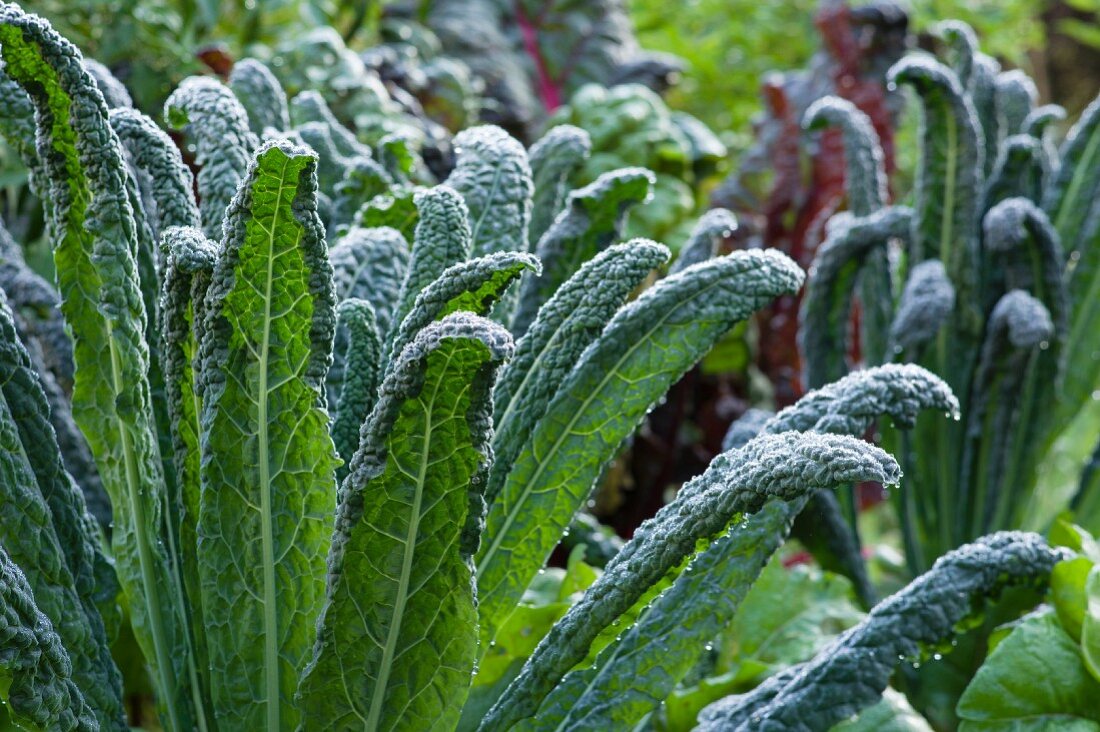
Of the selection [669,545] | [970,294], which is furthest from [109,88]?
[970,294]

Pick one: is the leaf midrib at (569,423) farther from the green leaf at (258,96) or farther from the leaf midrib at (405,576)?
the green leaf at (258,96)

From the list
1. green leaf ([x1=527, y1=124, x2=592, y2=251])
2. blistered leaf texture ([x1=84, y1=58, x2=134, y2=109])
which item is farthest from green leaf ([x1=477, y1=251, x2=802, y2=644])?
blistered leaf texture ([x1=84, y1=58, x2=134, y2=109])

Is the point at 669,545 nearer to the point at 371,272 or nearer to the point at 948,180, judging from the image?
the point at 371,272

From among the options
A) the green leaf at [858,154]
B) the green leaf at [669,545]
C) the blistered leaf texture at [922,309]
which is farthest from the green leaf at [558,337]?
the green leaf at [858,154]

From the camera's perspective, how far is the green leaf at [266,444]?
25.6 inches

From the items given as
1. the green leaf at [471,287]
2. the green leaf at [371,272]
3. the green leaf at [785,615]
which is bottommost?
the green leaf at [785,615]

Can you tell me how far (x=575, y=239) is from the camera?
994 mm

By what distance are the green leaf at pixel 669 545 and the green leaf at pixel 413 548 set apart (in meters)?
0.05

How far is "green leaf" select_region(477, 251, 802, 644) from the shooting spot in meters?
0.78

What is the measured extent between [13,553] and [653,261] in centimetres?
44

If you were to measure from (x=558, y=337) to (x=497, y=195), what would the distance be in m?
0.19

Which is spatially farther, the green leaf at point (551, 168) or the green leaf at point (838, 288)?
the green leaf at point (838, 288)

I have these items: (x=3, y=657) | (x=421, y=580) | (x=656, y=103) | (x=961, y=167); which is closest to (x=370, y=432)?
(x=421, y=580)

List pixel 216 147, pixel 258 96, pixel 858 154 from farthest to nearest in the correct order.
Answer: pixel 858 154
pixel 258 96
pixel 216 147
